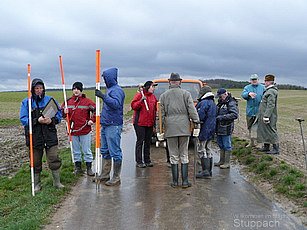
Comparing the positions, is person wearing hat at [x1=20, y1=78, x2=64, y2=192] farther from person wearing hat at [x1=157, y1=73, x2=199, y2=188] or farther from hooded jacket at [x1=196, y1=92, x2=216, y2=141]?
hooded jacket at [x1=196, y1=92, x2=216, y2=141]

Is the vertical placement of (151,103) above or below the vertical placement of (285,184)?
above

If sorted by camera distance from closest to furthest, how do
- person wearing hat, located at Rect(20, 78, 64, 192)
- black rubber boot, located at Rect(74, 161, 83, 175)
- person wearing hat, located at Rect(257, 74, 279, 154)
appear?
1. person wearing hat, located at Rect(20, 78, 64, 192)
2. black rubber boot, located at Rect(74, 161, 83, 175)
3. person wearing hat, located at Rect(257, 74, 279, 154)

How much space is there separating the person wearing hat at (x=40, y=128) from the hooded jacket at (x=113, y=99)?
3.13 ft

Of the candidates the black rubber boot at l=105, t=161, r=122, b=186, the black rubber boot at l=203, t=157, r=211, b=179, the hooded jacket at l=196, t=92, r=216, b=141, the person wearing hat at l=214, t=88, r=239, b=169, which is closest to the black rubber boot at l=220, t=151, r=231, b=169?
the person wearing hat at l=214, t=88, r=239, b=169

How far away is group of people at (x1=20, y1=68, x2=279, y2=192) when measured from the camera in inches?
281

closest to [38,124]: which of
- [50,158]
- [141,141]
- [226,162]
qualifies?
[50,158]

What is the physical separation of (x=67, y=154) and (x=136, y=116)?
121 inches

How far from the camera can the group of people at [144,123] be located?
7125mm

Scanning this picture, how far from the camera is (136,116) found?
9.51m

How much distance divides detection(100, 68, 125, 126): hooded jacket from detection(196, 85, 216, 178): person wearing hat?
1874 mm

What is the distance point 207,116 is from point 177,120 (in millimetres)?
1094

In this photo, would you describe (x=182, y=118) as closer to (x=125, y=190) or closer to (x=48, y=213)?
(x=125, y=190)

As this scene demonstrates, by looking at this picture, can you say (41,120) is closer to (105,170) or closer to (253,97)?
(105,170)

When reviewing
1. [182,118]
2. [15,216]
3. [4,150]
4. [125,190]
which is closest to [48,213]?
[15,216]
